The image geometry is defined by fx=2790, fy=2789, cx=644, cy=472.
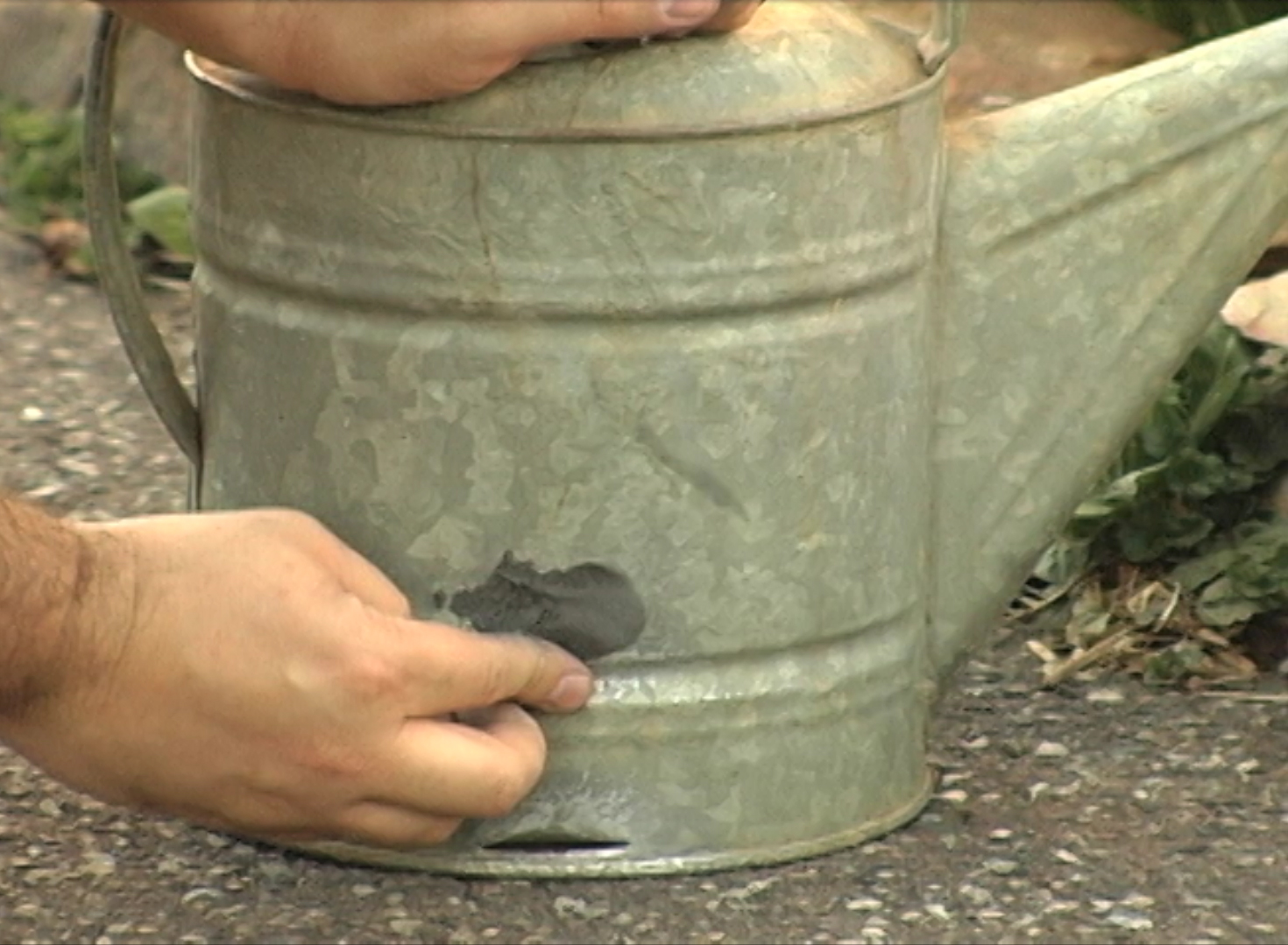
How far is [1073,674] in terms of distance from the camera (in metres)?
2.45

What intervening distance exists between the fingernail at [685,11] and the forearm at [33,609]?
53 cm

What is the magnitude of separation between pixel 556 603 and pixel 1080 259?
46 cm

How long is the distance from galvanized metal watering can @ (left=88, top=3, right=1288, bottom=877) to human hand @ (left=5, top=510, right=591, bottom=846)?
0.08 meters

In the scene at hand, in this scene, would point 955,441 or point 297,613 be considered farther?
point 955,441

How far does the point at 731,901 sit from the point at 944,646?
11.1 inches

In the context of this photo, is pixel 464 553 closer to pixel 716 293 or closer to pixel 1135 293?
pixel 716 293

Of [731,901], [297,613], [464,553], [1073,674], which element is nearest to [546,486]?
[464,553]

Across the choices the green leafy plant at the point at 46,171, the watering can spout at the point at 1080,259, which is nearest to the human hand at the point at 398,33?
the watering can spout at the point at 1080,259

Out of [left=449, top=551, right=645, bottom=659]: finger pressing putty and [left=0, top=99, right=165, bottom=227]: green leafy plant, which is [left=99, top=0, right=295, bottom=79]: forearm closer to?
[left=449, top=551, right=645, bottom=659]: finger pressing putty

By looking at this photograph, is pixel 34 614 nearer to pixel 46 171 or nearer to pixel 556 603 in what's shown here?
pixel 556 603

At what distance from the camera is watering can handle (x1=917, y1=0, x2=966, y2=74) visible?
1.95 m

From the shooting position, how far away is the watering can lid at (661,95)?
72.5 inches

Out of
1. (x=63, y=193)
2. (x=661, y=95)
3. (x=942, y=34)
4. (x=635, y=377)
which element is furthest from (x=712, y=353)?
(x=63, y=193)

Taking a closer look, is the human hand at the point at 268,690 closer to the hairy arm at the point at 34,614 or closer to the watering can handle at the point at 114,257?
the hairy arm at the point at 34,614
